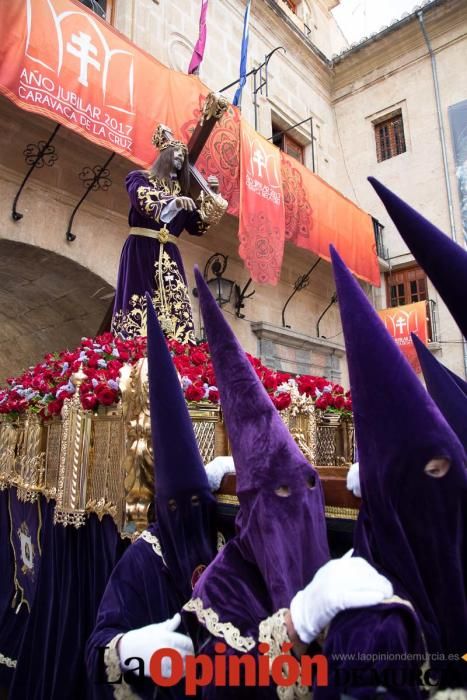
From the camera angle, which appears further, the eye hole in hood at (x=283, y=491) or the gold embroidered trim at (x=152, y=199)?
the gold embroidered trim at (x=152, y=199)

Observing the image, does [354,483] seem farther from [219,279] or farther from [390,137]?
[390,137]

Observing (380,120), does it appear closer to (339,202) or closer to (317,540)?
(339,202)

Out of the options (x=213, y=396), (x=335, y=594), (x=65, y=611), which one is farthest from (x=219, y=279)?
(x=335, y=594)

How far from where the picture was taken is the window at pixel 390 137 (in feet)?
40.3

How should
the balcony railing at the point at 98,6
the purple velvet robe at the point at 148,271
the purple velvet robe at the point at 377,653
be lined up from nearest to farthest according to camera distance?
the purple velvet robe at the point at 377,653, the purple velvet robe at the point at 148,271, the balcony railing at the point at 98,6

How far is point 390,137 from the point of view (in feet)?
41.0

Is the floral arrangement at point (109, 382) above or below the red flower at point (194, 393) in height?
above

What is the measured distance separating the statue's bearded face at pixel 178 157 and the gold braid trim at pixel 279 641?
3581mm

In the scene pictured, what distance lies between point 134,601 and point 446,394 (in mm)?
1270

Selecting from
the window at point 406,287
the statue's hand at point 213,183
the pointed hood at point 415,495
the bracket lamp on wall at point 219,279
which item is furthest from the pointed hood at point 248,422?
the window at point 406,287

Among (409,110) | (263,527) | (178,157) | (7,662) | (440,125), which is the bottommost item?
(7,662)

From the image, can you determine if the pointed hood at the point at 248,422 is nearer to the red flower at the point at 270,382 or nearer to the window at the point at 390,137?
the red flower at the point at 270,382

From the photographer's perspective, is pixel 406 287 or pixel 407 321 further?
pixel 406 287

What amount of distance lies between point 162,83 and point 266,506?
6.12m
